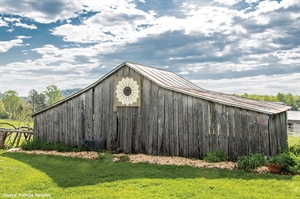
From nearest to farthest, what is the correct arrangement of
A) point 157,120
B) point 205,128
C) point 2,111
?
point 205,128
point 157,120
point 2,111

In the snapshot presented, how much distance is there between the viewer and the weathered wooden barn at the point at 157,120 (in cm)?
1091

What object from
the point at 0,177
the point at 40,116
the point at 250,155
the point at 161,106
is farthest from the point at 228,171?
the point at 40,116

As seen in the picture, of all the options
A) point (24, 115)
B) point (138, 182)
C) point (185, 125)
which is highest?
point (24, 115)

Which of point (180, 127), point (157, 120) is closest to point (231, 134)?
point (180, 127)

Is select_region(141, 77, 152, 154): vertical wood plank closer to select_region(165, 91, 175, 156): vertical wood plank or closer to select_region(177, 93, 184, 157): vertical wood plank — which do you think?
select_region(165, 91, 175, 156): vertical wood plank

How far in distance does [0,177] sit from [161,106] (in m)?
6.94

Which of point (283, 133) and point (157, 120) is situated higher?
point (157, 120)

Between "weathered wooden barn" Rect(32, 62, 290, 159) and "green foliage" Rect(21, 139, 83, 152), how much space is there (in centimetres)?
37

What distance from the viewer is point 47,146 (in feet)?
48.4

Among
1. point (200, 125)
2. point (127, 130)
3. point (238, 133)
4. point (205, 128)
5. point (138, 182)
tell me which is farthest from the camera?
point (127, 130)

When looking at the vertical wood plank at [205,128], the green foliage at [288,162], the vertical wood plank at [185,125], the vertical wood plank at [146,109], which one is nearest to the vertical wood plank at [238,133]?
the vertical wood plank at [205,128]

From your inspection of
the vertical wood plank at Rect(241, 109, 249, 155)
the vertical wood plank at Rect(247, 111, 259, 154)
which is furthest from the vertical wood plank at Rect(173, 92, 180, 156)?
the vertical wood plank at Rect(247, 111, 259, 154)

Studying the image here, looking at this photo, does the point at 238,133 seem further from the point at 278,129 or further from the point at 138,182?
the point at 138,182

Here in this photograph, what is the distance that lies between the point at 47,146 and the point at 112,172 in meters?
6.71
